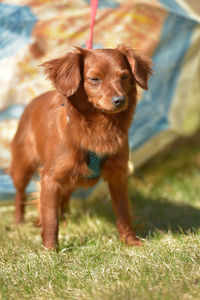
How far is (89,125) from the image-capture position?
3342mm

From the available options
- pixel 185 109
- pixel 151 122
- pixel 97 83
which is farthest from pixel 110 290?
pixel 185 109

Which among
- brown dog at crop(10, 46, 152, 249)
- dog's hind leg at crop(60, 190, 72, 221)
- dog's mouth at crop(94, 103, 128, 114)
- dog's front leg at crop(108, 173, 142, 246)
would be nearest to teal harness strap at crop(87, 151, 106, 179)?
brown dog at crop(10, 46, 152, 249)

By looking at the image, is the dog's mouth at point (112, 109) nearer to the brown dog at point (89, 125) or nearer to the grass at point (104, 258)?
the brown dog at point (89, 125)

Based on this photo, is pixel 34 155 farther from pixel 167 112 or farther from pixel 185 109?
pixel 185 109

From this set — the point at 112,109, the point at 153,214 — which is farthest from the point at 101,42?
the point at 112,109

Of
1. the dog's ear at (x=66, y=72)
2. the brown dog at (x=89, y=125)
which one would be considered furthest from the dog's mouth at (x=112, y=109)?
the dog's ear at (x=66, y=72)

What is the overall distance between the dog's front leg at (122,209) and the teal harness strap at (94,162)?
22 cm

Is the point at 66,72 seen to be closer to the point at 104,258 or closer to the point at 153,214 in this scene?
the point at 104,258

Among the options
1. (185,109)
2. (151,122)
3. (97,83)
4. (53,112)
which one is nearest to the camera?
(97,83)

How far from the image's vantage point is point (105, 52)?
3.27 meters

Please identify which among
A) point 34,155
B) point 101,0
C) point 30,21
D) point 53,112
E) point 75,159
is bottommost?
point 34,155

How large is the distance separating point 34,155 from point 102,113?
3.84 feet

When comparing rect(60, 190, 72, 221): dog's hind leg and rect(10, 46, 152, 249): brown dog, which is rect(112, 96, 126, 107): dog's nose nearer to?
rect(10, 46, 152, 249): brown dog

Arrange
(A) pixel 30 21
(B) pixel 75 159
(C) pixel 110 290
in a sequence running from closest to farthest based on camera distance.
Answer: (C) pixel 110 290
(B) pixel 75 159
(A) pixel 30 21
